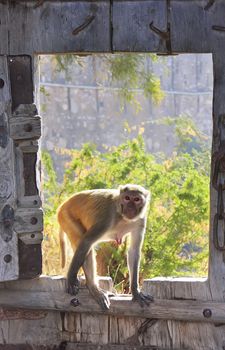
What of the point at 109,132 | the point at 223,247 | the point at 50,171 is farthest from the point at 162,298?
the point at 109,132

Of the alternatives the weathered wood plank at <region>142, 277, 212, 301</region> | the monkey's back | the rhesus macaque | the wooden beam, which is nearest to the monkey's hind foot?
the rhesus macaque

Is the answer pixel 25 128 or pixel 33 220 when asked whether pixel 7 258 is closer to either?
pixel 33 220

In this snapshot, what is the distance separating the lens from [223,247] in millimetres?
4781

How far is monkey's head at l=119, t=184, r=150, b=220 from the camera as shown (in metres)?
5.18

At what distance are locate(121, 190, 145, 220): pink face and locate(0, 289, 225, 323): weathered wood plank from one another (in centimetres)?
55

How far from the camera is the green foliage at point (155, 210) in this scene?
23.5 ft

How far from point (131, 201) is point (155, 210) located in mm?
2441

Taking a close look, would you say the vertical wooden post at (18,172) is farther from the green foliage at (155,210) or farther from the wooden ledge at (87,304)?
the green foliage at (155,210)

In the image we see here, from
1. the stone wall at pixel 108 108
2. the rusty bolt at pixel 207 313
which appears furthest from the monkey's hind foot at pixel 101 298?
the stone wall at pixel 108 108

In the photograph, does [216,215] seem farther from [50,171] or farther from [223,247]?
[50,171]

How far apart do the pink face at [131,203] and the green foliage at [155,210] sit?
5.35ft

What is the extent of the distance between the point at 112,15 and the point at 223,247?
1.57m

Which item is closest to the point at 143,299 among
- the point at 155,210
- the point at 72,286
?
the point at 72,286

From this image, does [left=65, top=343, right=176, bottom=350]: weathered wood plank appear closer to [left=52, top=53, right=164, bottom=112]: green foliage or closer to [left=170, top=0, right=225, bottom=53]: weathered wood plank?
[left=170, top=0, right=225, bottom=53]: weathered wood plank
